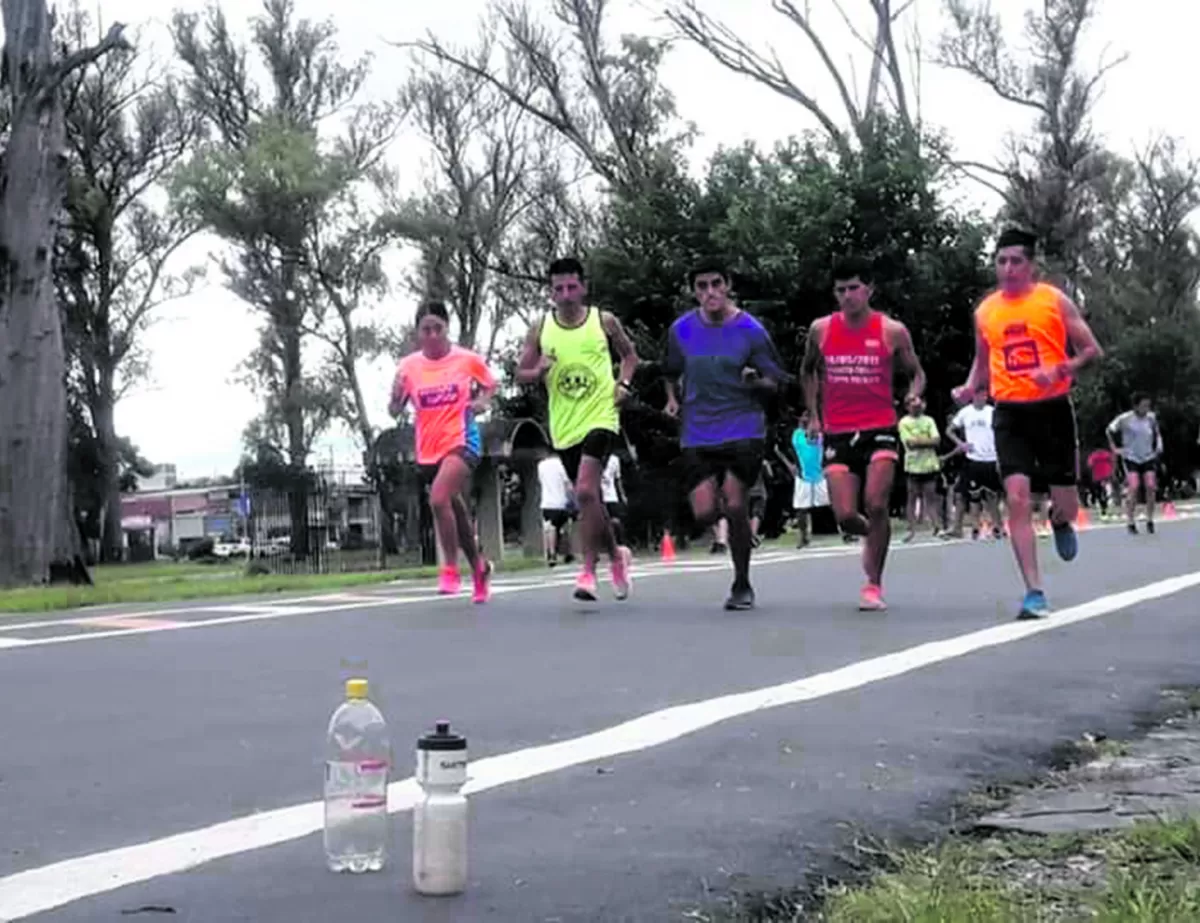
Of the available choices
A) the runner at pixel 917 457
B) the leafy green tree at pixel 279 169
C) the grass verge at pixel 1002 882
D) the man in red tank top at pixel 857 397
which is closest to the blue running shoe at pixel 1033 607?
the man in red tank top at pixel 857 397

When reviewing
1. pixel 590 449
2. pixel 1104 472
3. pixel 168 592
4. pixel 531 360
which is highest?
pixel 1104 472

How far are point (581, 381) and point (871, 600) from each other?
217cm

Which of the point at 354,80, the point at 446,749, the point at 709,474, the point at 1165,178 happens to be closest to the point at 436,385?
the point at 709,474

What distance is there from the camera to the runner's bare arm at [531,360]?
427 inches

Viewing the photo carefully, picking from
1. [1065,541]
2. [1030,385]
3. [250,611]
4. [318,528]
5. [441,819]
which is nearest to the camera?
[441,819]

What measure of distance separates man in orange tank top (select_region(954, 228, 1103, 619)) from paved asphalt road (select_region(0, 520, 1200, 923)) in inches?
22.7

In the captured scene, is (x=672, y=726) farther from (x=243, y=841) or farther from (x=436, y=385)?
(x=436, y=385)

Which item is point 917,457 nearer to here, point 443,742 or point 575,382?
point 575,382

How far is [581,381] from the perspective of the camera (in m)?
10.8

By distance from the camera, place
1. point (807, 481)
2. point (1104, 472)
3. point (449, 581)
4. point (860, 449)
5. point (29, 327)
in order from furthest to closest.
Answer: point (1104, 472)
point (807, 481)
point (29, 327)
point (449, 581)
point (860, 449)

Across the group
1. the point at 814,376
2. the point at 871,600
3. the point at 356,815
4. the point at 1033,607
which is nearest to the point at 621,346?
the point at 814,376

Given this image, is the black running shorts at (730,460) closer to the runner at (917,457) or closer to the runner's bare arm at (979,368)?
the runner's bare arm at (979,368)

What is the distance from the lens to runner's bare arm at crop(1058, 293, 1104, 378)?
30.7ft

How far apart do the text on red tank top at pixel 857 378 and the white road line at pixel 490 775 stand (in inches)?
74.1
